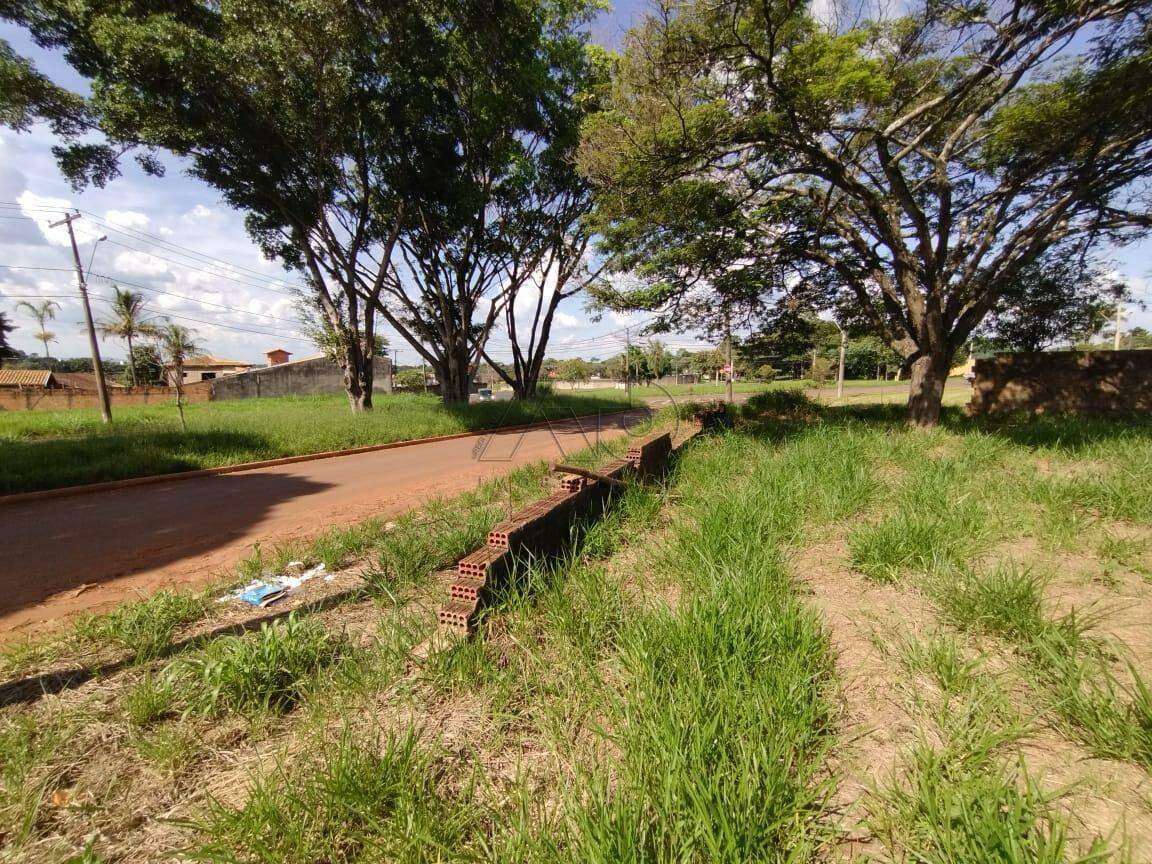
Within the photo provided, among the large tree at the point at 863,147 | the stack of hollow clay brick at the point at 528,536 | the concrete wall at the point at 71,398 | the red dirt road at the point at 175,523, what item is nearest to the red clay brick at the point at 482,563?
the stack of hollow clay brick at the point at 528,536

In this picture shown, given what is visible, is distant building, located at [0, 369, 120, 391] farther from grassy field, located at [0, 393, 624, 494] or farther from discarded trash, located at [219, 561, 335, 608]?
discarded trash, located at [219, 561, 335, 608]

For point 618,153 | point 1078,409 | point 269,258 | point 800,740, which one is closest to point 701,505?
point 800,740

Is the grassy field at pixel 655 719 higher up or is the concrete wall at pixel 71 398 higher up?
the concrete wall at pixel 71 398

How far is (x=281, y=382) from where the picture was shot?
31.1 metres

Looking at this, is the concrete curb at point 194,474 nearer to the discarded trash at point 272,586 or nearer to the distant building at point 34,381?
the discarded trash at point 272,586

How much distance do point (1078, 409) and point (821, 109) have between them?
10295 mm

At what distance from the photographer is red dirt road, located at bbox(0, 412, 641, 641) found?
3.18m

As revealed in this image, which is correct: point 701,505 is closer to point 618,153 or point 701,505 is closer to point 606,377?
point 618,153

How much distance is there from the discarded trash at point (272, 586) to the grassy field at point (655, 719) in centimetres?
23

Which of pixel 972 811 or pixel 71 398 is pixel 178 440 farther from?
pixel 71 398

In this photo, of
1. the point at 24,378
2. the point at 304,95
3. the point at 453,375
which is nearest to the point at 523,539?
the point at 304,95

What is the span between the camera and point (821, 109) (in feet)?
20.2

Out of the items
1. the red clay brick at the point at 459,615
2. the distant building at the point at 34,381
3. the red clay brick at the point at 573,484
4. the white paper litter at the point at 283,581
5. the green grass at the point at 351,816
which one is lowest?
the white paper litter at the point at 283,581

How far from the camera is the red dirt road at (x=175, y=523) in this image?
318 centimetres
